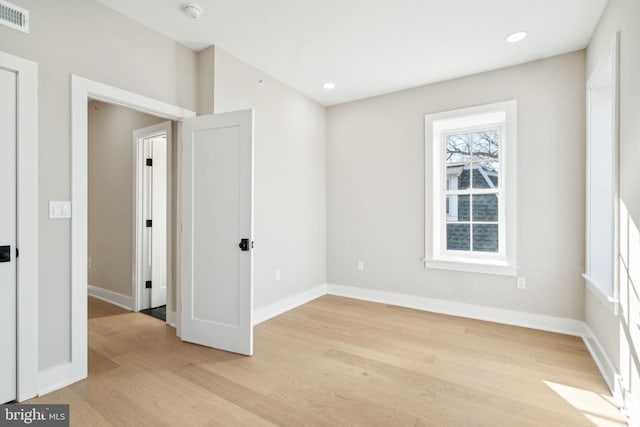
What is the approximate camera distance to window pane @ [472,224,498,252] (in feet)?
12.1

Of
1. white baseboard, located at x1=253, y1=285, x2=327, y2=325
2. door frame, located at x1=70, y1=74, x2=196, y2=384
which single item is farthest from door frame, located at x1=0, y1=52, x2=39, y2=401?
white baseboard, located at x1=253, y1=285, x2=327, y2=325

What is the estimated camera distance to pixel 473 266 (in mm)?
3617

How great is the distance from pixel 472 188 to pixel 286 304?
105 inches

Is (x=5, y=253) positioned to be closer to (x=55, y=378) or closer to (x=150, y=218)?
(x=55, y=378)

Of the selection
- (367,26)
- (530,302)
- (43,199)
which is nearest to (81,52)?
(43,199)

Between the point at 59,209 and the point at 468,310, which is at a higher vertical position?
the point at 59,209

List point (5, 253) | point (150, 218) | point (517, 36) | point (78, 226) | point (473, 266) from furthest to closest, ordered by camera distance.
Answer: point (150, 218), point (473, 266), point (517, 36), point (78, 226), point (5, 253)

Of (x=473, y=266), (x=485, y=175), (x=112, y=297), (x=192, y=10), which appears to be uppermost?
(x=192, y=10)

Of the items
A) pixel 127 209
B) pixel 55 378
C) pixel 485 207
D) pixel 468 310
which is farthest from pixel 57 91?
pixel 468 310

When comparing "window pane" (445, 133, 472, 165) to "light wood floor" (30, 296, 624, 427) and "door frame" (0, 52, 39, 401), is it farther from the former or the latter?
"door frame" (0, 52, 39, 401)

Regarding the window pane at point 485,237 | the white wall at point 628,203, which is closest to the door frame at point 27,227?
the white wall at point 628,203

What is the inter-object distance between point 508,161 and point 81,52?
13.0ft

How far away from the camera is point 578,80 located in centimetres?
309

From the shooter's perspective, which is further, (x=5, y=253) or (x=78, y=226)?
(x=78, y=226)
